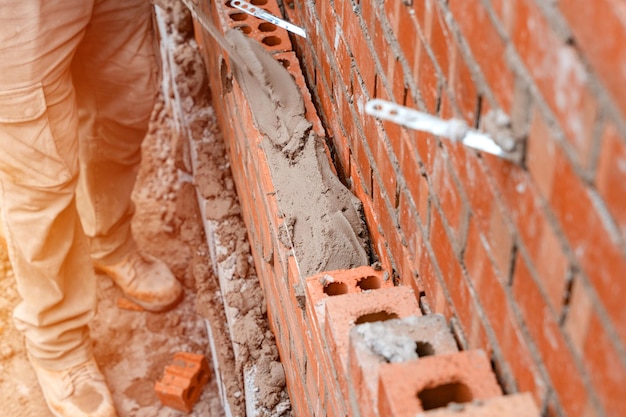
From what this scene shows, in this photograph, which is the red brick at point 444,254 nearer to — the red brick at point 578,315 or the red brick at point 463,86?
the red brick at point 463,86

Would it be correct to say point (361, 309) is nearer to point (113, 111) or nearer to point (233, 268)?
point (233, 268)

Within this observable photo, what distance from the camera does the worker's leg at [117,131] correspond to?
282 cm

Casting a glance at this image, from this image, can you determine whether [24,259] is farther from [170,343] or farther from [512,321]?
[512,321]

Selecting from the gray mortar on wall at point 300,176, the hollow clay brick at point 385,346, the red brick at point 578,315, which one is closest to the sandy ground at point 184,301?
the gray mortar on wall at point 300,176

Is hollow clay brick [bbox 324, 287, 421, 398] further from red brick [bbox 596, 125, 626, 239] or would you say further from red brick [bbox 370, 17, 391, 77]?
red brick [bbox 596, 125, 626, 239]

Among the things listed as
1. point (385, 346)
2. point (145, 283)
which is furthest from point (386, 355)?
point (145, 283)

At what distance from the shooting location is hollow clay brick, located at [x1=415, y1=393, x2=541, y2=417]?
1.23 metres

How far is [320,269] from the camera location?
1.92m

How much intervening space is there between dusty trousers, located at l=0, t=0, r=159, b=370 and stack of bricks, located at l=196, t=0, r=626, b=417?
2.34 ft

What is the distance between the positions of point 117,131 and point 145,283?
2.32 ft

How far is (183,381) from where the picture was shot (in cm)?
307

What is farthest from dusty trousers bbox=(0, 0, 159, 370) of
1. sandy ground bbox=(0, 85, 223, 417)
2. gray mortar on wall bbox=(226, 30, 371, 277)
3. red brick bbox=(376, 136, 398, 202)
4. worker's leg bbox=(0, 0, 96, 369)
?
red brick bbox=(376, 136, 398, 202)

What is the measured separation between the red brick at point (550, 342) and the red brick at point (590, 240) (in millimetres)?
157

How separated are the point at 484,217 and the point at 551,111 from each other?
1.06 feet
